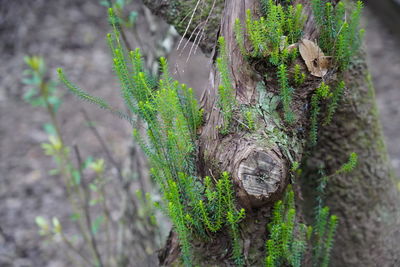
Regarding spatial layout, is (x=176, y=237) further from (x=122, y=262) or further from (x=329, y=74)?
(x=122, y=262)

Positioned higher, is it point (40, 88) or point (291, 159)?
point (291, 159)

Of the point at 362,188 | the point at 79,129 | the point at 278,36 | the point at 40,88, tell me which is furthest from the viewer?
the point at 79,129

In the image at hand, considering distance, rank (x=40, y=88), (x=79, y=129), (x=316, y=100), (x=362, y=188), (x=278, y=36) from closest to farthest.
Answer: (x=278, y=36)
(x=316, y=100)
(x=362, y=188)
(x=40, y=88)
(x=79, y=129)

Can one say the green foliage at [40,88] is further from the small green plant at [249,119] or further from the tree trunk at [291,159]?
the small green plant at [249,119]

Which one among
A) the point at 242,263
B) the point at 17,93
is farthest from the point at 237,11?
the point at 17,93

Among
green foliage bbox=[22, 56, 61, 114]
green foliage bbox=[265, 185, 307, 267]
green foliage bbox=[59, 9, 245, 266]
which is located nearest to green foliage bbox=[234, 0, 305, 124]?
green foliage bbox=[59, 9, 245, 266]

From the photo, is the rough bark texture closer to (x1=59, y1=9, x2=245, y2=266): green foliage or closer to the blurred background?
(x1=59, y1=9, x2=245, y2=266): green foliage

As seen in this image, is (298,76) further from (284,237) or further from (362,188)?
(362,188)

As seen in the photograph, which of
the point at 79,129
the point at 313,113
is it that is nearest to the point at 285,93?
the point at 313,113
